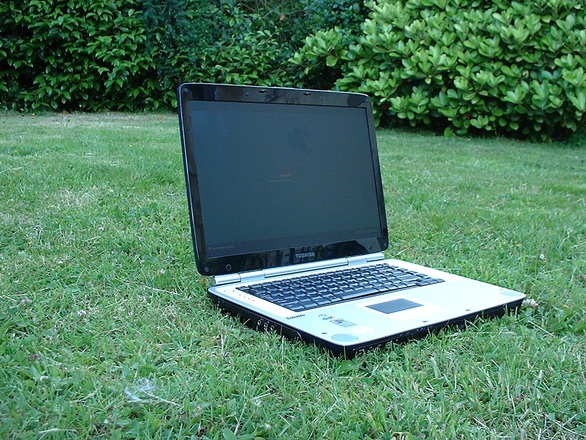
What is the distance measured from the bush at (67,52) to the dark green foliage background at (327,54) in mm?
16

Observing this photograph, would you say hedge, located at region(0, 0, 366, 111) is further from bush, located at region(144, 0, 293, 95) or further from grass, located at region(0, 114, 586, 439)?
grass, located at region(0, 114, 586, 439)

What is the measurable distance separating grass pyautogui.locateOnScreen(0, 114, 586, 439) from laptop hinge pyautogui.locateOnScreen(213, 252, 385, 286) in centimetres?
11

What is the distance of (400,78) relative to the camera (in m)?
7.16

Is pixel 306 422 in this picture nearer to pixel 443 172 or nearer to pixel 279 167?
pixel 279 167

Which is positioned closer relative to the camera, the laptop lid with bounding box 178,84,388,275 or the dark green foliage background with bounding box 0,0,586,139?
the laptop lid with bounding box 178,84,388,275

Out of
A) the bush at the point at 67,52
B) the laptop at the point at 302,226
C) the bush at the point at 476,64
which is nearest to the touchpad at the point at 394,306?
the laptop at the point at 302,226

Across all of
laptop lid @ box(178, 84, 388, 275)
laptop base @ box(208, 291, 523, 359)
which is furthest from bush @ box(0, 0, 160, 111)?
laptop base @ box(208, 291, 523, 359)

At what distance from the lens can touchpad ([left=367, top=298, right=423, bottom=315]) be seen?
1.77 meters

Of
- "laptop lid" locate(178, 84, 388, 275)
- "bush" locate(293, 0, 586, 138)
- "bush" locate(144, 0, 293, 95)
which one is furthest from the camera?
"bush" locate(144, 0, 293, 95)

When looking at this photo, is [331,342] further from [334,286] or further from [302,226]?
[302,226]

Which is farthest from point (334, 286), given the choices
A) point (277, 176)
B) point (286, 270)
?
point (277, 176)

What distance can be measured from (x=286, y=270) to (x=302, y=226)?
6.1 inches

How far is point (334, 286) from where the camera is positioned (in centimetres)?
194

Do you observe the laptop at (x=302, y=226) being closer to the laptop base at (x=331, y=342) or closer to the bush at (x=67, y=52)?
the laptop base at (x=331, y=342)
